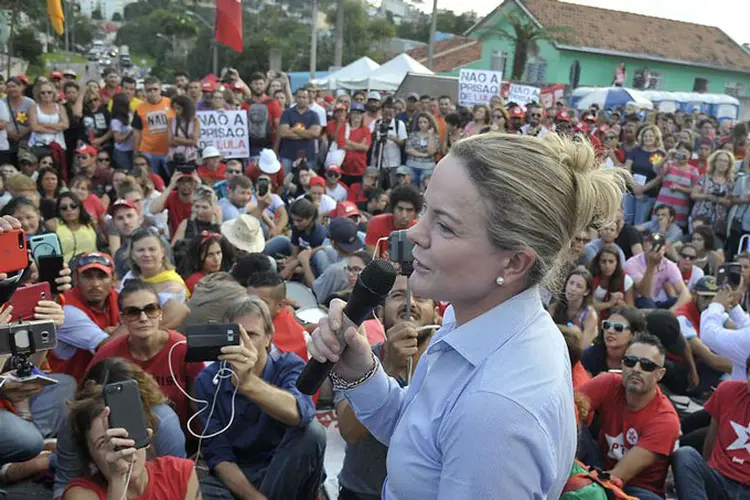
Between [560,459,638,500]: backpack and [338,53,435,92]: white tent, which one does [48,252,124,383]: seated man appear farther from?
[338,53,435,92]: white tent

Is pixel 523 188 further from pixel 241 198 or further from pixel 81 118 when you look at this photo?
pixel 81 118

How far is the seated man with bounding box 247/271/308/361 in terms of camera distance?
4273 millimetres

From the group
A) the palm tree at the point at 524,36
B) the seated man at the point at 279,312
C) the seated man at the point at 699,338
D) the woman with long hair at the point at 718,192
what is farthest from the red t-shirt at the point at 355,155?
the palm tree at the point at 524,36

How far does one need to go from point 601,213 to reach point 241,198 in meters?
6.63

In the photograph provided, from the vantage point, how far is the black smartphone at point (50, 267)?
3.78m

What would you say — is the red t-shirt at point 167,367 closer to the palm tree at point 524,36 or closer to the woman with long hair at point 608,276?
the woman with long hair at point 608,276

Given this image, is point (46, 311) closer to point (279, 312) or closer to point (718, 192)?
point (279, 312)

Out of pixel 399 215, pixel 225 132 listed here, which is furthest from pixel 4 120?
pixel 399 215

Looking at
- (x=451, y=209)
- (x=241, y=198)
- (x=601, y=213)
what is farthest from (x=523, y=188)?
(x=241, y=198)

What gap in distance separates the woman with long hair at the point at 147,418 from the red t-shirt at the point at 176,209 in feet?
14.3

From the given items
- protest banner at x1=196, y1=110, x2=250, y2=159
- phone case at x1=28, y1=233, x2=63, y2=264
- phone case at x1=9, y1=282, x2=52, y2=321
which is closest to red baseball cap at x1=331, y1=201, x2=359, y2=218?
protest banner at x1=196, y1=110, x2=250, y2=159

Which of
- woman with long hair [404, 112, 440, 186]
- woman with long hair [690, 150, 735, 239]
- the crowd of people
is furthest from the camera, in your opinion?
woman with long hair [404, 112, 440, 186]

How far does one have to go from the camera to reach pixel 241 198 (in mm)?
7730

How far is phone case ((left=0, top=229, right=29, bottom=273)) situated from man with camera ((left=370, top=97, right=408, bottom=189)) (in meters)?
7.85
